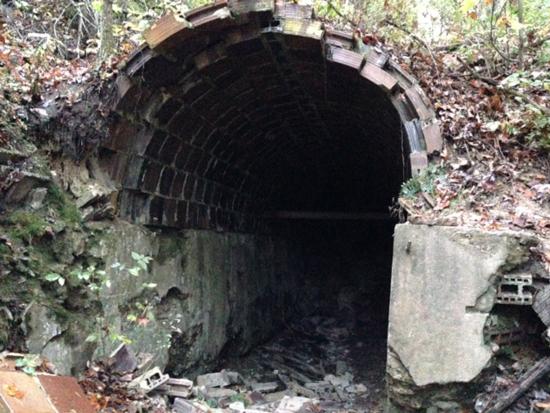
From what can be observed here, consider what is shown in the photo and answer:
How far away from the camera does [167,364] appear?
6.83 meters

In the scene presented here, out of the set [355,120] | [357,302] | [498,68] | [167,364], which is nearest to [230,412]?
[167,364]

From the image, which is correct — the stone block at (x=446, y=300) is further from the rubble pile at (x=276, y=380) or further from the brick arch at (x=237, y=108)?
the rubble pile at (x=276, y=380)

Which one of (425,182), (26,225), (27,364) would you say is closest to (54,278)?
(26,225)

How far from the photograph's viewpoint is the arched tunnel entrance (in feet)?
18.2

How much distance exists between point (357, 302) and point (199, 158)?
26.6 feet

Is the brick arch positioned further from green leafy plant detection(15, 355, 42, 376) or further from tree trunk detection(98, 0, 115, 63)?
green leafy plant detection(15, 355, 42, 376)

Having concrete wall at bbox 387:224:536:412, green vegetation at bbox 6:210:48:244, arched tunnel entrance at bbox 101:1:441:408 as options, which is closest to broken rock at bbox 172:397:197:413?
arched tunnel entrance at bbox 101:1:441:408

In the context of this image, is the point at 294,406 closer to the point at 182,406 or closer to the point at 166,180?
the point at 182,406

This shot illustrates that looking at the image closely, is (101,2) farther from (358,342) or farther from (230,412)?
(358,342)

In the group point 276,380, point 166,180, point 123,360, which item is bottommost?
point 276,380

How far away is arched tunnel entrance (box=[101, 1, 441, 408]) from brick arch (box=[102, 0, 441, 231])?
1 cm

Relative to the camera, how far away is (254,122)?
823cm

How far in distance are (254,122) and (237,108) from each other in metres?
0.77

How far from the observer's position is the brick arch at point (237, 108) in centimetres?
550
